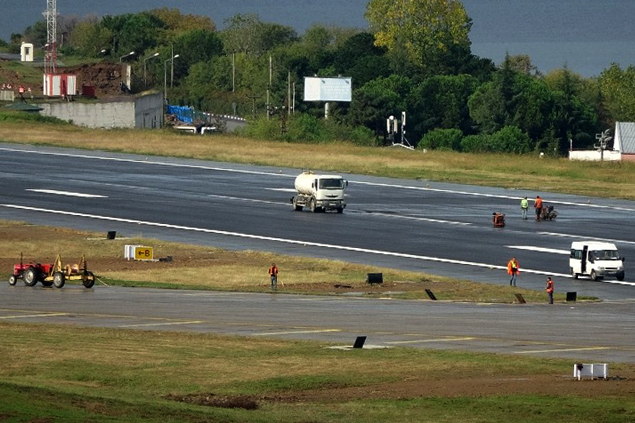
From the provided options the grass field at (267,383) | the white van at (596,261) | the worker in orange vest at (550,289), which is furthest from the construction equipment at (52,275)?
the white van at (596,261)

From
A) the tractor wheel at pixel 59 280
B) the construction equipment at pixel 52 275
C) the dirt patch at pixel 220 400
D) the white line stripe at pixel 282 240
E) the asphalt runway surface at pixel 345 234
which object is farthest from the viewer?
the white line stripe at pixel 282 240

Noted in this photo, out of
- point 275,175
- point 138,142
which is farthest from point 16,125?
point 275,175

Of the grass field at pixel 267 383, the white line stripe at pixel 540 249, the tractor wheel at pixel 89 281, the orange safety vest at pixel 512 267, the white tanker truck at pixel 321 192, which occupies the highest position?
the white tanker truck at pixel 321 192

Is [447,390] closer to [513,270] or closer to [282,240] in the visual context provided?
[513,270]

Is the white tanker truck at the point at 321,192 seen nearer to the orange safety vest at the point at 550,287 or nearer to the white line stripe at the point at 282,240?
the white line stripe at the point at 282,240

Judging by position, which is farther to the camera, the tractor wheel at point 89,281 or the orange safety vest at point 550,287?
the tractor wheel at point 89,281

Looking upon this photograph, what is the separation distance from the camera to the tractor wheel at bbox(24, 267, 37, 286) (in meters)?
71.2

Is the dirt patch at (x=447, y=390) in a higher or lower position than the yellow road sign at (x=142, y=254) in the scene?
higher

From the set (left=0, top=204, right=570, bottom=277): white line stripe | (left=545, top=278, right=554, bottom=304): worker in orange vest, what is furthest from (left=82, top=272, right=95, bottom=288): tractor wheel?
(left=0, top=204, right=570, bottom=277): white line stripe

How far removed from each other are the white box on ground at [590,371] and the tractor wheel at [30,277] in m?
34.4

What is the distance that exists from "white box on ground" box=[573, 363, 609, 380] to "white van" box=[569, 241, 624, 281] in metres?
37.8

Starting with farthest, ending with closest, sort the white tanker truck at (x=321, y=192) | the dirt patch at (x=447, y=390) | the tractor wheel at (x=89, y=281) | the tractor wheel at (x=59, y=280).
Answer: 1. the white tanker truck at (x=321, y=192)
2. the tractor wheel at (x=89, y=281)
3. the tractor wheel at (x=59, y=280)
4. the dirt patch at (x=447, y=390)

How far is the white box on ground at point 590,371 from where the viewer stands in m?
43.9

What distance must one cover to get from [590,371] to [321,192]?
2687 inches
